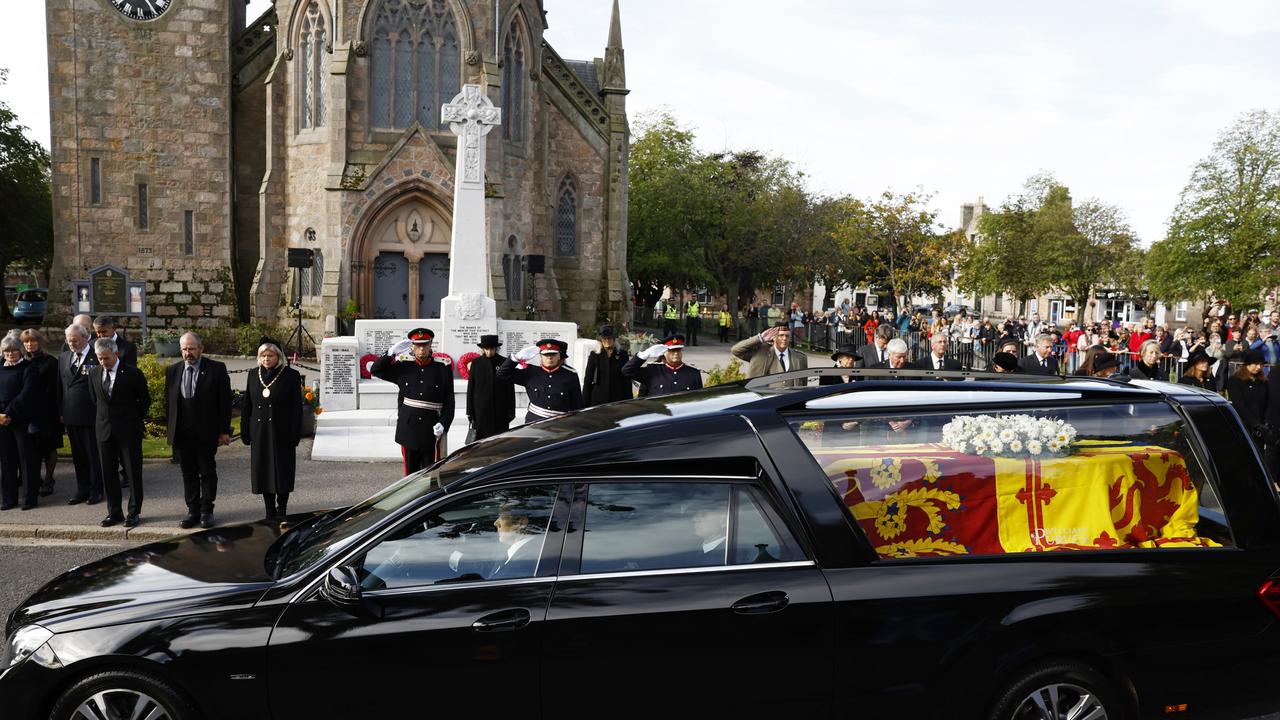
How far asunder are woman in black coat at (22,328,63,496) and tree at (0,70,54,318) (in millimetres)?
32493

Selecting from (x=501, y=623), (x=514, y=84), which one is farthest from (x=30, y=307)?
(x=501, y=623)

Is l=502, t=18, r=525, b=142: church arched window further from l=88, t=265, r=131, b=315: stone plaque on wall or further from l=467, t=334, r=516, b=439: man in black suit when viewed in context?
l=467, t=334, r=516, b=439: man in black suit

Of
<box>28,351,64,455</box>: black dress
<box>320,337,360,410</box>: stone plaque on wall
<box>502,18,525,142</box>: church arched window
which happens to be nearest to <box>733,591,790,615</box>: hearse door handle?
<box>28,351,64,455</box>: black dress

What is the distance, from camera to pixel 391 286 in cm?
2800

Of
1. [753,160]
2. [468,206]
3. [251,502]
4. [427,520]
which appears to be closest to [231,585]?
[427,520]

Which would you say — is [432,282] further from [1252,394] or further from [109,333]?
[1252,394]

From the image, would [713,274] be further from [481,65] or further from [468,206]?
[468,206]

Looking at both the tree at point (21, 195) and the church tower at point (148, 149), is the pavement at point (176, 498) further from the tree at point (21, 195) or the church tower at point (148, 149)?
the tree at point (21, 195)

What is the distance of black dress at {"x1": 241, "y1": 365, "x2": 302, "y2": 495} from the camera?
8.77 m

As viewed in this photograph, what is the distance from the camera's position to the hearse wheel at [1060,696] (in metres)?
4.07

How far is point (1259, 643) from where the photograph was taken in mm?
4262

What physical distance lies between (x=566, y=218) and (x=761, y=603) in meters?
29.5

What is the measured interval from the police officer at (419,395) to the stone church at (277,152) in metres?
17.4

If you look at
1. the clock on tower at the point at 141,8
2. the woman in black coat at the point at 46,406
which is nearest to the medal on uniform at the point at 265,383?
the woman in black coat at the point at 46,406
